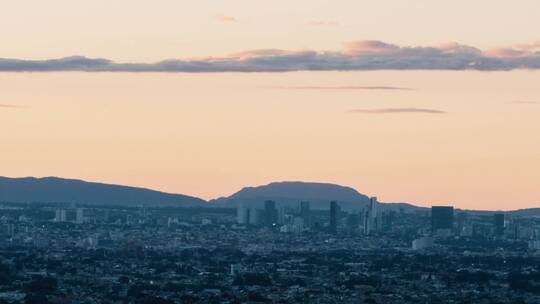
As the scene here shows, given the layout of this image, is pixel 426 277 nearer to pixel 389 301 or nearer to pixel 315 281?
pixel 315 281

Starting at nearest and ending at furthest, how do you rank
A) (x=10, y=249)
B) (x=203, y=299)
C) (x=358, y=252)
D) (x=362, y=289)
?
1. (x=203, y=299)
2. (x=362, y=289)
3. (x=10, y=249)
4. (x=358, y=252)

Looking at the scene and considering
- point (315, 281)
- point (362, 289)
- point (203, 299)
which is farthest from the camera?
point (315, 281)

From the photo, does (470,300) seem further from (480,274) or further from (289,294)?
(480,274)

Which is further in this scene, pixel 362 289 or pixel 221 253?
pixel 221 253

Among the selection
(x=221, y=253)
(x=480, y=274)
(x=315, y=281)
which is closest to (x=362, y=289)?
(x=315, y=281)

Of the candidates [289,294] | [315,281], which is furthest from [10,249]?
[289,294]

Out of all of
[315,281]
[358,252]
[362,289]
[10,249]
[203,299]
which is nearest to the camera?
[203,299]

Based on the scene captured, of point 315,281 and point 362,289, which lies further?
point 315,281

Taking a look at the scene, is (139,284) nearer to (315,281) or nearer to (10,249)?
(315,281)

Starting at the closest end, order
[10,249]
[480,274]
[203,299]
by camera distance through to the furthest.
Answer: [203,299], [480,274], [10,249]
